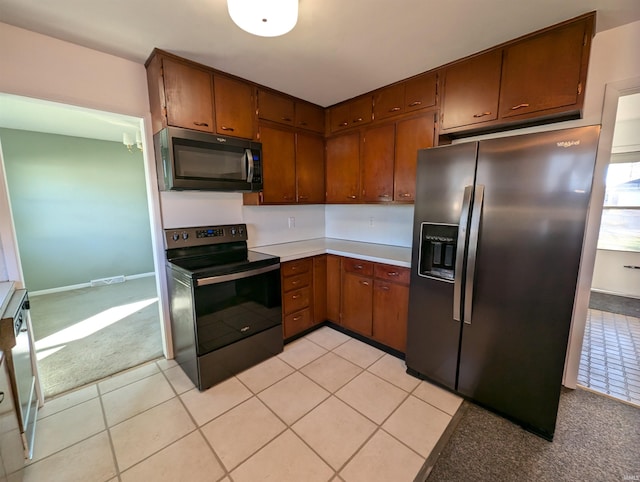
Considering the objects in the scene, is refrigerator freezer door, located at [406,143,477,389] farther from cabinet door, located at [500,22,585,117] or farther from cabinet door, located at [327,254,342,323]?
cabinet door, located at [327,254,342,323]

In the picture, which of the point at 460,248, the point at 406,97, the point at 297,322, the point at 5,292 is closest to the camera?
the point at 5,292

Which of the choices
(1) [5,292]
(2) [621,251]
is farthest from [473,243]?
(2) [621,251]

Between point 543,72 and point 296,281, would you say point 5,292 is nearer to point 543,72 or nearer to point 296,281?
point 296,281

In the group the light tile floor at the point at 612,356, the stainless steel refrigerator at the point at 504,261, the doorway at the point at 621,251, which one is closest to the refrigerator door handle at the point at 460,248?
the stainless steel refrigerator at the point at 504,261

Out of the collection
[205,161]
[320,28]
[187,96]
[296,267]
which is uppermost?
[320,28]

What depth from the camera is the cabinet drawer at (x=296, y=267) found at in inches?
103

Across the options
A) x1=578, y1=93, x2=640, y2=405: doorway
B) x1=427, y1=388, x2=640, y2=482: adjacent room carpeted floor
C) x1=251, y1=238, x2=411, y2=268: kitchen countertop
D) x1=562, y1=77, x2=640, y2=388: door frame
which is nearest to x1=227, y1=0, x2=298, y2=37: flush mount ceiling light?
x1=251, y1=238, x2=411, y2=268: kitchen countertop

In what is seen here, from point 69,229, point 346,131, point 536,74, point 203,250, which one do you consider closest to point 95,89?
point 203,250

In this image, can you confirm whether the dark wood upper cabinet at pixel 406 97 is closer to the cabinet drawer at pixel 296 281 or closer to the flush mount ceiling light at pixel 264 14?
the flush mount ceiling light at pixel 264 14

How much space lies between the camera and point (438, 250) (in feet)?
6.44

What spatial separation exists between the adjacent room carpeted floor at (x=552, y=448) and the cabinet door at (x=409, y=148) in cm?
180

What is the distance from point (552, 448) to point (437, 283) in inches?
44.1

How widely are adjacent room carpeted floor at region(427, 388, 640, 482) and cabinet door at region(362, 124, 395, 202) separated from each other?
6.32 ft

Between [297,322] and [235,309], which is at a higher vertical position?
[235,309]
